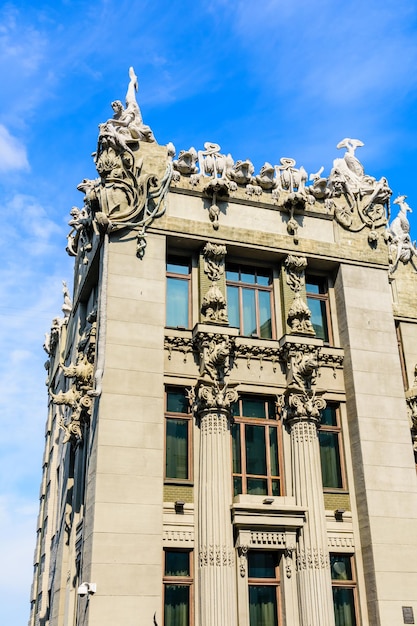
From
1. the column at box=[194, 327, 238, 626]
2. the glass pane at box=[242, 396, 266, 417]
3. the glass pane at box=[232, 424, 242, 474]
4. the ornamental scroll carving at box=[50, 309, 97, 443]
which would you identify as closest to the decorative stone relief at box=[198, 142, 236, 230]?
the column at box=[194, 327, 238, 626]

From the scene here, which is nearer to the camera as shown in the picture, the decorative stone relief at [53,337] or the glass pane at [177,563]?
the glass pane at [177,563]

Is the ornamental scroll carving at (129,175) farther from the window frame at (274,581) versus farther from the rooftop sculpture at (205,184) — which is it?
the window frame at (274,581)

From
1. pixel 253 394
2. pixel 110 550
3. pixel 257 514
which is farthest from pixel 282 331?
pixel 110 550

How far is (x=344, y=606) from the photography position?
2631 cm

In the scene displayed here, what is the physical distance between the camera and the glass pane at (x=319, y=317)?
30859mm

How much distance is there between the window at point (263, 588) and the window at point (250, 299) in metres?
8.50

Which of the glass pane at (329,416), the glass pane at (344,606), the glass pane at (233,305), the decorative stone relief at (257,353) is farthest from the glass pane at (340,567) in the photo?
the glass pane at (233,305)

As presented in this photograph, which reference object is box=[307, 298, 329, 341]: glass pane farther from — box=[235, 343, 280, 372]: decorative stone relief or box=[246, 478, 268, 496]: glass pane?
box=[246, 478, 268, 496]: glass pane

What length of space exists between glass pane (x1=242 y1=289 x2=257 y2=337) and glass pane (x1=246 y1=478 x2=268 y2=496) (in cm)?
576

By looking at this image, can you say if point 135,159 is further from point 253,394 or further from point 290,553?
point 290,553

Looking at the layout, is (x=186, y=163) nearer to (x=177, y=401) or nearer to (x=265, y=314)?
(x=265, y=314)

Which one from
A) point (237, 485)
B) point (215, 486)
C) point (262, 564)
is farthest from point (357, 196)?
point (262, 564)

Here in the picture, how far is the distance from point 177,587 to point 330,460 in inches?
306

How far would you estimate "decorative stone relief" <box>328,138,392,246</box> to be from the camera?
32.5 meters
